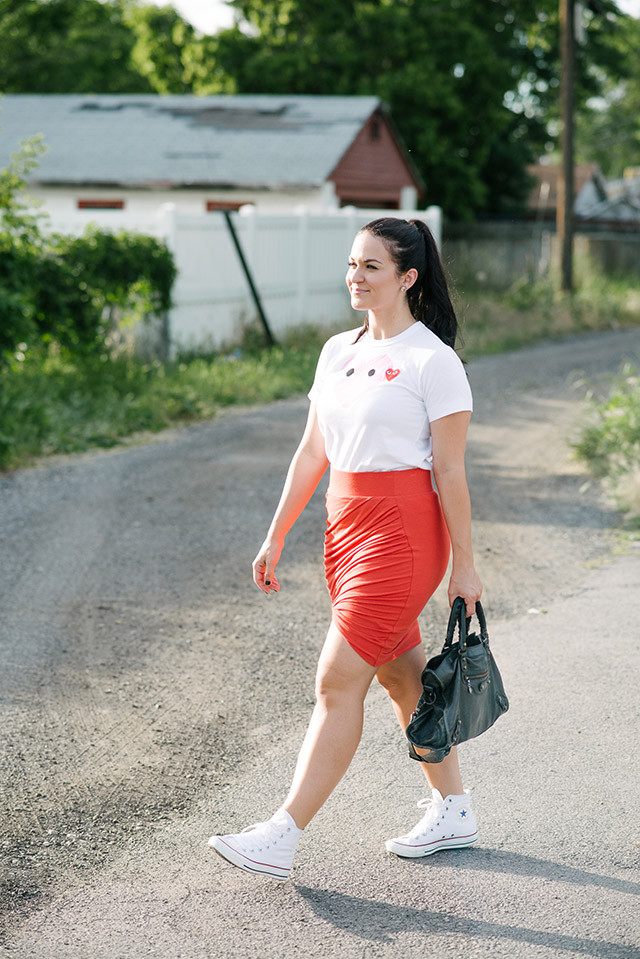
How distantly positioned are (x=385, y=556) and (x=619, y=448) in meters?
5.97

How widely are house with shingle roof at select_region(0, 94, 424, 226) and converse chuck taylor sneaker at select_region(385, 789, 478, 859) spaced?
20960 millimetres

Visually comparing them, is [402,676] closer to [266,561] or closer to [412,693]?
[412,693]

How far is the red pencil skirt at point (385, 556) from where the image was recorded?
3.08 meters

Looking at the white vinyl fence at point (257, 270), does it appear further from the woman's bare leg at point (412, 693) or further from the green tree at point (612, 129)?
the green tree at point (612, 129)

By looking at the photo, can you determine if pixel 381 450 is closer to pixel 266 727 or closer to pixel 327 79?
pixel 266 727

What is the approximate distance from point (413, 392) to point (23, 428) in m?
6.98

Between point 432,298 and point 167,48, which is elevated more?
point 432,298

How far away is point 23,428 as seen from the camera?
949cm

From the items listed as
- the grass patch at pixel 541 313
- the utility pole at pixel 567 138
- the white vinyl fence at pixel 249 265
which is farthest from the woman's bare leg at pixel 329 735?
the utility pole at pixel 567 138

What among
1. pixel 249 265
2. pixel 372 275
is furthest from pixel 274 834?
pixel 249 265

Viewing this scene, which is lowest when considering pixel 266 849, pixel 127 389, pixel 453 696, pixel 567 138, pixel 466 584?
pixel 127 389

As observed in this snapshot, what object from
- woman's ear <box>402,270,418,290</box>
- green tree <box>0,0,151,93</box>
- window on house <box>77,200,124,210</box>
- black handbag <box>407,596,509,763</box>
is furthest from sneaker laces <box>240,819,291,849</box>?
green tree <box>0,0,151,93</box>

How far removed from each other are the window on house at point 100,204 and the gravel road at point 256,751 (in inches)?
700

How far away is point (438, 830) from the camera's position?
3.36 meters
